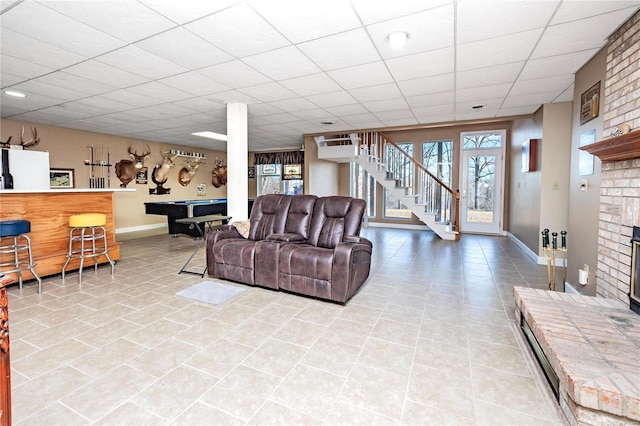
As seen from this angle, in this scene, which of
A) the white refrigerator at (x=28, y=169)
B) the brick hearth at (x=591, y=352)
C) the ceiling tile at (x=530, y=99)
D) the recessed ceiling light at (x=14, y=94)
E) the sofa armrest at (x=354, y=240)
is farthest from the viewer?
the white refrigerator at (x=28, y=169)

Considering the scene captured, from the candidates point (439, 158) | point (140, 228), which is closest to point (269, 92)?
point (439, 158)

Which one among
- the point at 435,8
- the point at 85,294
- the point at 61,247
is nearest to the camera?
the point at 435,8

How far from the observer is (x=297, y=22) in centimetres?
252

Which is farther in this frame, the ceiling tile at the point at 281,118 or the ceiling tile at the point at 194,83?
the ceiling tile at the point at 281,118

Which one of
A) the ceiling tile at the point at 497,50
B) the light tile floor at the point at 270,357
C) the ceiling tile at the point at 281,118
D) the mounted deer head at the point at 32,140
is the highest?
the ceiling tile at the point at 281,118

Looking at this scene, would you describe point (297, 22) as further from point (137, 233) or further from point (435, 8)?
point (137, 233)

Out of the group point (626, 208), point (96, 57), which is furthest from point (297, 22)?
point (626, 208)

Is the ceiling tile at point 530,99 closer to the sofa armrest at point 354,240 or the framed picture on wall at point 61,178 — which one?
the sofa armrest at point 354,240

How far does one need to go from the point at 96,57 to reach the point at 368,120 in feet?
14.8

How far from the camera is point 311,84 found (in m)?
4.02

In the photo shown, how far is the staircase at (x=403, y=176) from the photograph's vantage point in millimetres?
7344

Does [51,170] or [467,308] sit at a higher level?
[51,170]

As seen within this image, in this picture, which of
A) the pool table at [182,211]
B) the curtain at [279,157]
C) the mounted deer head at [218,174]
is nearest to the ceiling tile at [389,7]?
the pool table at [182,211]

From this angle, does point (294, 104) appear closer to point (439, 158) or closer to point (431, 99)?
point (431, 99)
